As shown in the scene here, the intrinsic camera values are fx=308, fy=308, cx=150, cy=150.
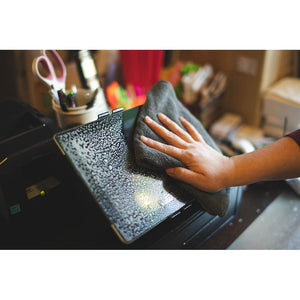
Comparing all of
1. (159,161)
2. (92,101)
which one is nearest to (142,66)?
(92,101)

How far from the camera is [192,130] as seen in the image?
2.72 ft

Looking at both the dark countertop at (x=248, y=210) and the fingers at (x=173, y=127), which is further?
the dark countertop at (x=248, y=210)

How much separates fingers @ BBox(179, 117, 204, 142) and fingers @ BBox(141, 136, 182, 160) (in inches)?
3.8

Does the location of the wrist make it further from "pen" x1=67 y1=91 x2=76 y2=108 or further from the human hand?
"pen" x1=67 y1=91 x2=76 y2=108

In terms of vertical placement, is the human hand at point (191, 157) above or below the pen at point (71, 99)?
below

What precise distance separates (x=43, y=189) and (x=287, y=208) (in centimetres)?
77

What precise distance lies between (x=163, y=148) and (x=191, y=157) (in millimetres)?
71

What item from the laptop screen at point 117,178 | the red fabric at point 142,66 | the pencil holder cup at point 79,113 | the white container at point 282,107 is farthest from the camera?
the red fabric at point 142,66

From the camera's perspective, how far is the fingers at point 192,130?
0.82m

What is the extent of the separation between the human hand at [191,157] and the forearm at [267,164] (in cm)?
2

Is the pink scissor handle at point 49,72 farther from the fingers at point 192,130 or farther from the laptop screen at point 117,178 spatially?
the fingers at point 192,130

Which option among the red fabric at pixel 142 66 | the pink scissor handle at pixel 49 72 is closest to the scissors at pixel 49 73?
the pink scissor handle at pixel 49 72

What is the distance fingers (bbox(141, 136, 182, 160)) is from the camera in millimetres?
736
